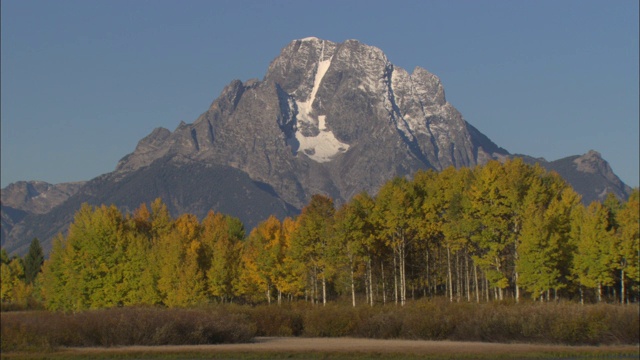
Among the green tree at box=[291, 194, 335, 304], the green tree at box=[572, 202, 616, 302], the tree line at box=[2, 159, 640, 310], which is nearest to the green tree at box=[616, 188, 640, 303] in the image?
the tree line at box=[2, 159, 640, 310]

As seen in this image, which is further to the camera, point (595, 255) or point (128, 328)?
point (595, 255)

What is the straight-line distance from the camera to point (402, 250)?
90.0m

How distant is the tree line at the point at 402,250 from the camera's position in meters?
Answer: 79.0

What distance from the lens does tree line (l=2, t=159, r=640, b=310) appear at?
259 ft

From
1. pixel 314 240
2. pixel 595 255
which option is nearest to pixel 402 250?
pixel 314 240

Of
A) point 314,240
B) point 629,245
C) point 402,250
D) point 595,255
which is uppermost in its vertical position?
point 314,240

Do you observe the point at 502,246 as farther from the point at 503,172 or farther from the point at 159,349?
the point at 159,349

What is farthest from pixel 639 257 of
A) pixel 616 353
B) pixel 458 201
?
pixel 616 353

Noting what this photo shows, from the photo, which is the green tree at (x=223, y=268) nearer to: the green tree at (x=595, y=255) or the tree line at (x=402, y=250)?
the tree line at (x=402, y=250)

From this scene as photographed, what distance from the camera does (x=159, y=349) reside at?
54125 millimetres

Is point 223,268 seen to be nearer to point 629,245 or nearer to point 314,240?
point 314,240

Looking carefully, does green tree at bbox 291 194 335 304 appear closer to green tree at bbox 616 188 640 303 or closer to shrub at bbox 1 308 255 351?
green tree at bbox 616 188 640 303

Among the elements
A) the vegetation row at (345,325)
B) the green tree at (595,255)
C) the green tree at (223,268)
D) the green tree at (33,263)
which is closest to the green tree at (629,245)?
the green tree at (595,255)

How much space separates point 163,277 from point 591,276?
150ft
